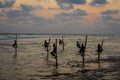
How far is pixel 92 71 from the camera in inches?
1219

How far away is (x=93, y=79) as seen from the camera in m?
26.5

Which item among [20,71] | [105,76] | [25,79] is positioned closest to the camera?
[25,79]

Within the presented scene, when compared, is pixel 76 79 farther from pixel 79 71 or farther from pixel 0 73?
pixel 0 73

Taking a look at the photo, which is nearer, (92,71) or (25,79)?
(25,79)

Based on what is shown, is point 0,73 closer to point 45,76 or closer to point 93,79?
point 45,76

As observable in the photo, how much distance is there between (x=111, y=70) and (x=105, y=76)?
13.7 ft

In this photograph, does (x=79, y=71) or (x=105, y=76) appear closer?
(x=105, y=76)

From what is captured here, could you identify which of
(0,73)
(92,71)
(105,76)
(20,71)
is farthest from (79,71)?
(0,73)

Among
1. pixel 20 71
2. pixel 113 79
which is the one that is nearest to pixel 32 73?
pixel 20 71

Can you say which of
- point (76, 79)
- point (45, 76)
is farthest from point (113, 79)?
point (45, 76)

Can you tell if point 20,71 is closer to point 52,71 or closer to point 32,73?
A: point 32,73

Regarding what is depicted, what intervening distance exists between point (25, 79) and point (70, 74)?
5.49 metres

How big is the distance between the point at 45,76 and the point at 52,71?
10.1 ft

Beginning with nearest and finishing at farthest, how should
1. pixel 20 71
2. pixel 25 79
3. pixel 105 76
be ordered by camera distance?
pixel 25 79
pixel 105 76
pixel 20 71
